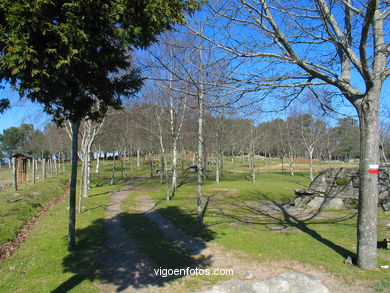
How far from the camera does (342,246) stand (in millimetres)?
7312

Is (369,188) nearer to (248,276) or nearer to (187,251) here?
(248,276)

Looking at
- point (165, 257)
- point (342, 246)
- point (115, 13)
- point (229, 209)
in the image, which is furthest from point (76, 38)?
point (229, 209)

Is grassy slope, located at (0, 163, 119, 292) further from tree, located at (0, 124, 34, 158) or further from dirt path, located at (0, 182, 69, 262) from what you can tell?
tree, located at (0, 124, 34, 158)

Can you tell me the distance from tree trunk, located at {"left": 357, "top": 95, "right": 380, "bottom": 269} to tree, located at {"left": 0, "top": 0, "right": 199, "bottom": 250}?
421 centimetres

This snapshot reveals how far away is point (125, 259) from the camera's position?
681 centimetres

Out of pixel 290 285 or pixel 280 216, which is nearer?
pixel 290 285

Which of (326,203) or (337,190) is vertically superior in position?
(337,190)

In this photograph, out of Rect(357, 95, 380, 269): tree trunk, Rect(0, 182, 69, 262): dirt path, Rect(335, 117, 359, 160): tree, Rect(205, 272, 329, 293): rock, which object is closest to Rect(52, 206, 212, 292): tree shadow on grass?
Rect(205, 272, 329, 293): rock

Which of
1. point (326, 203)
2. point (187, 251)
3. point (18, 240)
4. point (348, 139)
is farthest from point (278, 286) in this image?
point (348, 139)

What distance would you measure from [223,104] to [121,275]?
Result: 4.32 metres

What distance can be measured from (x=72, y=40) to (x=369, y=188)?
20.5 ft

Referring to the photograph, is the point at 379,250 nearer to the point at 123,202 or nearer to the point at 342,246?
the point at 342,246

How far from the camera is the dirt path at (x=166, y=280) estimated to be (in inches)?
206

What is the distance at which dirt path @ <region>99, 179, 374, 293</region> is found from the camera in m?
5.24
